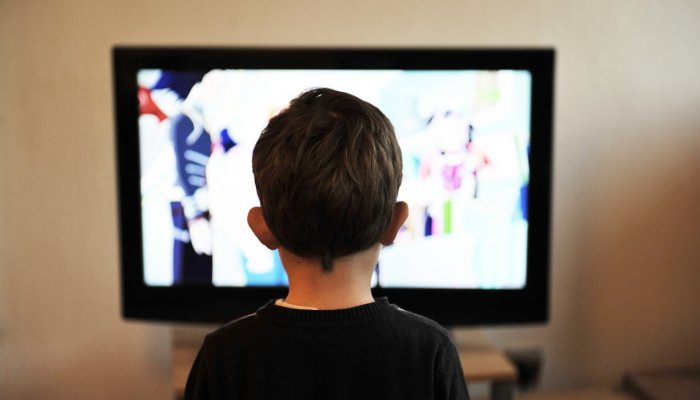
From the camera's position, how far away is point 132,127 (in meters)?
1.72

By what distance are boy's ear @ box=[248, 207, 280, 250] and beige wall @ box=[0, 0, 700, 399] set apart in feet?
3.45

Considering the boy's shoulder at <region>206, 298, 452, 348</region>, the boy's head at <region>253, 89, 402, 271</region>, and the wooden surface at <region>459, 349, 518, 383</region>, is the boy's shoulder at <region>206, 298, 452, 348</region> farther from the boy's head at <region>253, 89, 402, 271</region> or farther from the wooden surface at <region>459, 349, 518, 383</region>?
the wooden surface at <region>459, 349, 518, 383</region>

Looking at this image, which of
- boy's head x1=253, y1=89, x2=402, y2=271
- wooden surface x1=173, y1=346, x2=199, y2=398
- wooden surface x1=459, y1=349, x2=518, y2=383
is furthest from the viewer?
wooden surface x1=459, y1=349, x2=518, y2=383

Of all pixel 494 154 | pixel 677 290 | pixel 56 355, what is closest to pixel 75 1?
pixel 56 355

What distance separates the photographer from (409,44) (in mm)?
1958

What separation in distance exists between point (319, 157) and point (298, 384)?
0.92 ft

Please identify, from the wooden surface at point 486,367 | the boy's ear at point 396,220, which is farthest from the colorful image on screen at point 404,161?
the boy's ear at point 396,220

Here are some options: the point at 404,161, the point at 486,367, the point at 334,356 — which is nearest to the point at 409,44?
the point at 404,161

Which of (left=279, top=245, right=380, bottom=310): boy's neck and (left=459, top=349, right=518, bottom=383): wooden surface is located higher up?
(left=279, top=245, right=380, bottom=310): boy's neck

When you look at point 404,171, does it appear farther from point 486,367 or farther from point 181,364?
point 181,364

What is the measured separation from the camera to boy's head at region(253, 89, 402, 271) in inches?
34.6

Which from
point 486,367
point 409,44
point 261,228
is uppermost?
point 409,44

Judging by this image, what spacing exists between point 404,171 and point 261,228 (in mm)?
777

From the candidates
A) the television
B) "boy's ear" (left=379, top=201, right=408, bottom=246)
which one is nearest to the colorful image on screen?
the television
